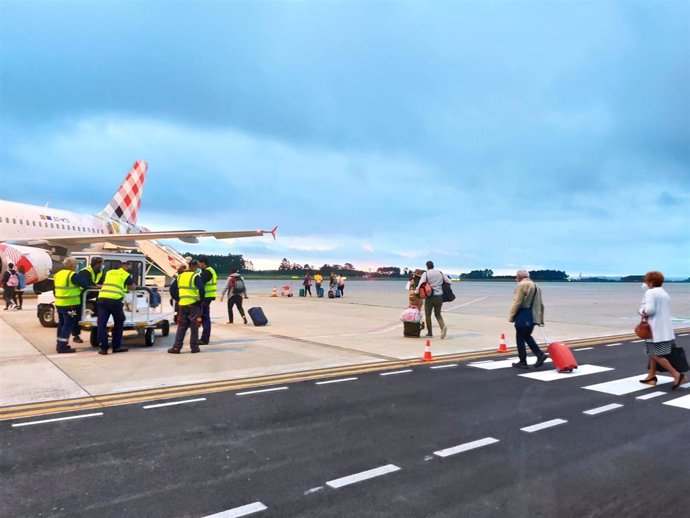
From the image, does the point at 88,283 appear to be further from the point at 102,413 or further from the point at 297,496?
the point at 297,496

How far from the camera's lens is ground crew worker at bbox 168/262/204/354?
10695mm

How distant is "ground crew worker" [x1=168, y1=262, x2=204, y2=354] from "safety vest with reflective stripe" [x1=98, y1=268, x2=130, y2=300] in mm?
1127

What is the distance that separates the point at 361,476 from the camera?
4520 millimetres

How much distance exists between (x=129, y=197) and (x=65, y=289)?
1204 inches

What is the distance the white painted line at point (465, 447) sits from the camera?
510 cm

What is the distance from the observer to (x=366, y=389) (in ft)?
25.8

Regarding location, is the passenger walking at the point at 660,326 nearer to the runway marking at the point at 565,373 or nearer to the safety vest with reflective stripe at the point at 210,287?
the runway marking at the point at 565,373

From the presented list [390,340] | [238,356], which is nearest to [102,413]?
[238,356]

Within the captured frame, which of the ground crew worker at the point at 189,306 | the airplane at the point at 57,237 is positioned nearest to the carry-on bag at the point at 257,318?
the ground crew worker at the point at 189,306

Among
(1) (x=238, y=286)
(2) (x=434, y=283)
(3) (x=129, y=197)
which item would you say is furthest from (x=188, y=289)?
(3) (x=129, y=197)

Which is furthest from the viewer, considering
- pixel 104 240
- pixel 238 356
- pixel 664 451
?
pixel 104 240

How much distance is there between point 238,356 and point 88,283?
11.5ft

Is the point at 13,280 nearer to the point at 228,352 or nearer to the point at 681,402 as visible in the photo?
the point at 228,352

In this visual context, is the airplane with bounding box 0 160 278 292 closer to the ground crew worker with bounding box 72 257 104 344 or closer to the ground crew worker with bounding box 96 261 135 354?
the ground crew worker with bounding box 72 257 104 344
